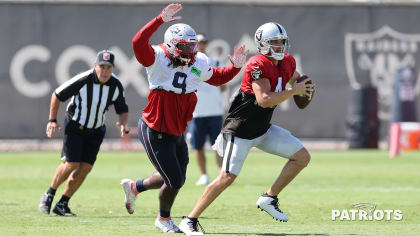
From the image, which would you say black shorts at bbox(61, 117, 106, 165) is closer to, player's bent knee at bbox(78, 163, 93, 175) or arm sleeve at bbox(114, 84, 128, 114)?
player's bent knee at bbox(78, 163, 93, 175)

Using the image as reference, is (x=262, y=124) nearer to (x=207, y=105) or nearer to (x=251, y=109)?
(x=251, y=109)

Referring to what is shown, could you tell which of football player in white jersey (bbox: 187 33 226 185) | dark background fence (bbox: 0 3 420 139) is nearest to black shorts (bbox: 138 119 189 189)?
football player in white jersey (bbox: 187 33 226 185)

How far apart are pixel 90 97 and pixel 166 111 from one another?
231 centimetres

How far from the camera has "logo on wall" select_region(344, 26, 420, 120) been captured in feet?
74.7

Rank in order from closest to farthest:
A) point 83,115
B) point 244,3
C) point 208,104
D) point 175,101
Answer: point 175,101
point 83,115
point 208,104
point 244,3

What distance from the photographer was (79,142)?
10875 mm

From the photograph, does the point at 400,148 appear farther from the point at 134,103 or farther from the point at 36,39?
the point at 36,39

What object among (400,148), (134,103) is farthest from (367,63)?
(134,103)

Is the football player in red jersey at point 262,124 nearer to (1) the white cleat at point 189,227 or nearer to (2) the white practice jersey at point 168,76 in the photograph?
(1) the white cleat at point 189,227

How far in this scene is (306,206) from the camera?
37.0 feet

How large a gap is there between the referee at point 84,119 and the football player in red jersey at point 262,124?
205 cm

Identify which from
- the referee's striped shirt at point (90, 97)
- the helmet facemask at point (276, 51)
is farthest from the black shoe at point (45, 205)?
the helmet facemask at point (276, 51)

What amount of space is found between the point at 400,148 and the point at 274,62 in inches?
506

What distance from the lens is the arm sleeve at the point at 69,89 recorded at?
10.7m
